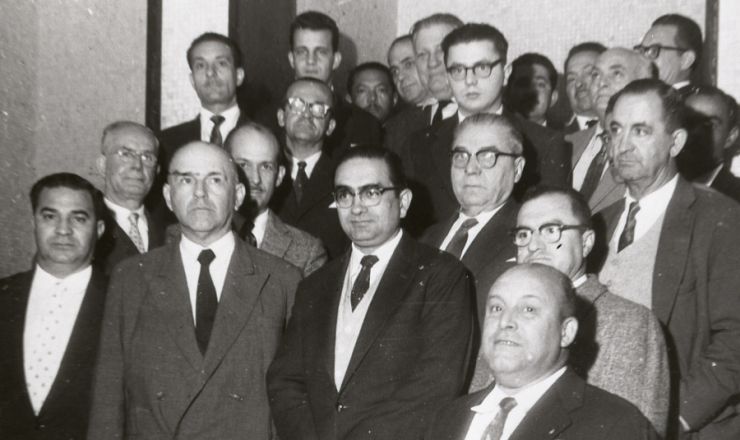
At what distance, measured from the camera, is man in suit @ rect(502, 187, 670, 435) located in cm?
314

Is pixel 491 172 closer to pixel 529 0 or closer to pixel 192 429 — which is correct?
pixel 192 429

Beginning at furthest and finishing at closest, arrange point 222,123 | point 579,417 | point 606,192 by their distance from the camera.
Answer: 1. point 222,123
2. point 606,192
3. point 579,417

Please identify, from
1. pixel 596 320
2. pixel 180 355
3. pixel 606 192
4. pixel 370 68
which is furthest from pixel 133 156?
pixel 596 320

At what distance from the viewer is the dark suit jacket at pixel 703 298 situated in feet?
11.1

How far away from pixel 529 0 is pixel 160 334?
4170 mm

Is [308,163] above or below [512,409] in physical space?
above

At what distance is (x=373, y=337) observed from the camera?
349 cm

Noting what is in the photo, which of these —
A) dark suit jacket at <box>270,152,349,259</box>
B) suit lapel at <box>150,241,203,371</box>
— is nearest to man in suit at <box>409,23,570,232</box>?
dark suit jacket at <box>270,152,349,259</box>

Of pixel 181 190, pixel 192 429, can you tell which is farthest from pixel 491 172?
pixel 192 429

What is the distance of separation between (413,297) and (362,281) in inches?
9.0

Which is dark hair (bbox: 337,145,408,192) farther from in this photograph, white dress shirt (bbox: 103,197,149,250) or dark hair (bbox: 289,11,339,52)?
dark hair (bbox: 289,11,339,52)

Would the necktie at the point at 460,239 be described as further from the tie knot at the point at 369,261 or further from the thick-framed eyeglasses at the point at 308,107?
the thick-framed eyeglasses at the point at 308,107

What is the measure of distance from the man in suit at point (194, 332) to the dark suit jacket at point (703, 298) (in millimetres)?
1306

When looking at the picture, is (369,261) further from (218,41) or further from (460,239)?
(218,41)
